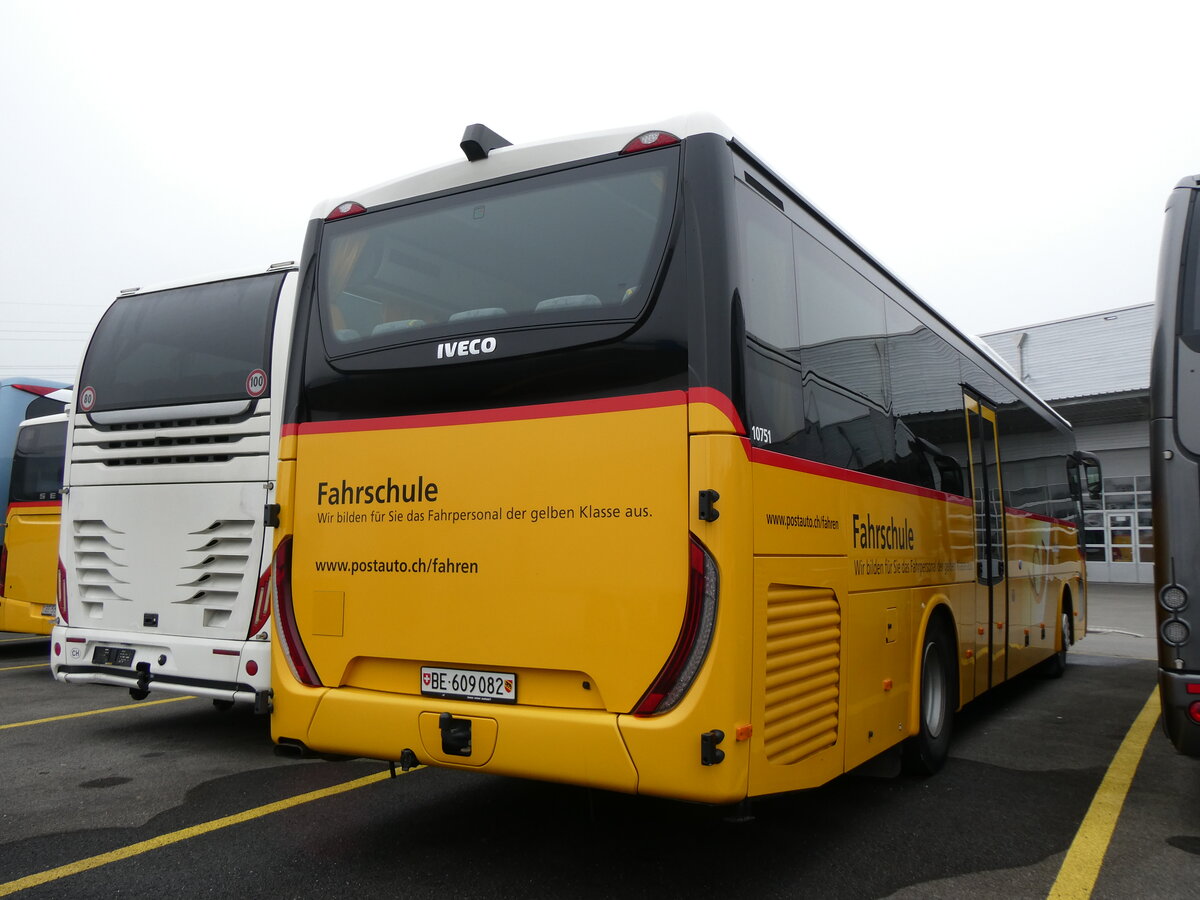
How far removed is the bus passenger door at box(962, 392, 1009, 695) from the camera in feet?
24.5

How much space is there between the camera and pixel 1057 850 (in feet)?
15.6

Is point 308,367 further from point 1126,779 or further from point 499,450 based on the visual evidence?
point 1126,779

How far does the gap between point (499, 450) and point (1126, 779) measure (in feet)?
16.0

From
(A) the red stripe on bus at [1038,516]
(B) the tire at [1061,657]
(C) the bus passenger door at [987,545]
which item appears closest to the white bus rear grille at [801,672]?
(C) the bus passenger door at [987,545]

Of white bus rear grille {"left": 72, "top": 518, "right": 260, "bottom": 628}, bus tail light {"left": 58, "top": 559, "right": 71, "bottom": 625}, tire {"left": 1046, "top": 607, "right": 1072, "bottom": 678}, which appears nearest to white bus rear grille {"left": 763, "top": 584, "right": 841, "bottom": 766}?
white bus rear grille {"left": 72, "top": 518, "right": 260, "bottom": 628}

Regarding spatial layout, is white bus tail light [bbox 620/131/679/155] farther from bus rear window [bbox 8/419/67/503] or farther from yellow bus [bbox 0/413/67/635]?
bus rear window [bbox 8/419/67/503]

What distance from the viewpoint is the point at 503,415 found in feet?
13.8

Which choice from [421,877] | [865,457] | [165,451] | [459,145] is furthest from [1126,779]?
[165,451]

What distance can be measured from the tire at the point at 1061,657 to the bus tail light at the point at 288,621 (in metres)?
9.31

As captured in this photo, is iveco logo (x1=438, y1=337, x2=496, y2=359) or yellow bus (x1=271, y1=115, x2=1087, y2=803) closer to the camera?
yellow bus (x1=271, y1=115, x2=1087, y2=803)

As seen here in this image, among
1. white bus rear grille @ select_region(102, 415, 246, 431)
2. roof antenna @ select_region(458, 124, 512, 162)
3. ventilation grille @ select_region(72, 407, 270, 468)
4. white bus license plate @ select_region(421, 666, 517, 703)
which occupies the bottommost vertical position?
white bus license plate @ select_region(421, 666, 517, 703)

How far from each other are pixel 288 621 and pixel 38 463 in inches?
344

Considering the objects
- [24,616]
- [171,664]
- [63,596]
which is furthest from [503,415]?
[24,616]

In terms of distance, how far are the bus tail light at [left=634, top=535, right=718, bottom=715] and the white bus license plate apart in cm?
68
